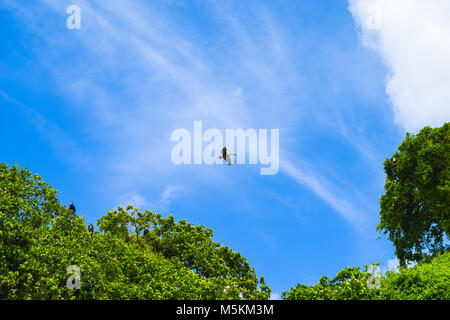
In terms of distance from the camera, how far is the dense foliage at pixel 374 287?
1022 inches

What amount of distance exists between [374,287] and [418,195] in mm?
19040

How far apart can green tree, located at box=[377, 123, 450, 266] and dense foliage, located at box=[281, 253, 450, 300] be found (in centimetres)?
1522

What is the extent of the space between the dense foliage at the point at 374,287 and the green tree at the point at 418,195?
1522cm

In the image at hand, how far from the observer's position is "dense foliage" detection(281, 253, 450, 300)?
25969 mm

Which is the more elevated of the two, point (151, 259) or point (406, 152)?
point (406, 152)

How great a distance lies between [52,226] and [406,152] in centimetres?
3196

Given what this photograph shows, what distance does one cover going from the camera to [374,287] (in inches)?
1057

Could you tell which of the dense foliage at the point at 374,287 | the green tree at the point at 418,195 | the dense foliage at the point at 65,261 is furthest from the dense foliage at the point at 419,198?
the dense foliage at the point at 65,261

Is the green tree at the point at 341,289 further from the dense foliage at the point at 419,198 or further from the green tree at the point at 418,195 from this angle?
the green tree at the point at 418,195

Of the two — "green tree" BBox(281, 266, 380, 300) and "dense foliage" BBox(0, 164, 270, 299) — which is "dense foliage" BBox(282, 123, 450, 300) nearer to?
"green tree" BBox(281, 266, 380, 300)
